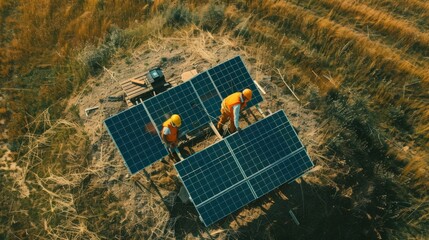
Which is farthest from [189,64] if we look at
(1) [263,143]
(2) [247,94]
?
(1) [263,143]

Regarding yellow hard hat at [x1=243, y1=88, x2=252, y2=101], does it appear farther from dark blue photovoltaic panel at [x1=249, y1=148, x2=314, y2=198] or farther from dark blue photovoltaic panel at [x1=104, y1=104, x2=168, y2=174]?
dark blue photovoltaic panel at [x1=104, y1=104, x2=168, y2=174]

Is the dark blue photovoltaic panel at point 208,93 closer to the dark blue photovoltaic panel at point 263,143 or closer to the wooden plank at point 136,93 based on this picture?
the dark blue photovoltaic panel at point 263,143

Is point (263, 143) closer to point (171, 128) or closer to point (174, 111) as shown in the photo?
point (171, 128)

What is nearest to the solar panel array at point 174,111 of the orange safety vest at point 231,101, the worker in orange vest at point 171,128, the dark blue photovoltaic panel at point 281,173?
the worker in orange vest at point 171,128

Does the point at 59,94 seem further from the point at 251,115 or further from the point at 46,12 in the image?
the point at 251,115

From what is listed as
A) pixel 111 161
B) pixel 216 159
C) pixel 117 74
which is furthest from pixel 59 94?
pixel 216 159

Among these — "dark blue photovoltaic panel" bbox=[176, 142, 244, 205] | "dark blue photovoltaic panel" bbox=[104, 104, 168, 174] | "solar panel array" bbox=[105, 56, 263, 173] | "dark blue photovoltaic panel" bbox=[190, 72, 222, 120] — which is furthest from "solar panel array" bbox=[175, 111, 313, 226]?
"dark blue photovoltaic panel" bbox=[190, 72, 222, 120]

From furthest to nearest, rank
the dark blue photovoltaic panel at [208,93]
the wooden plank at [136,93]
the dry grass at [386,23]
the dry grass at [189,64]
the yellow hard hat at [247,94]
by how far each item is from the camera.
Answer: the dry grass at [386,23]
the wooden plank at [136,93]
the dry grass at [189,64]
the dark blue photovoltaic panel at [208,93]
the yellow hard hat at [247,94]
